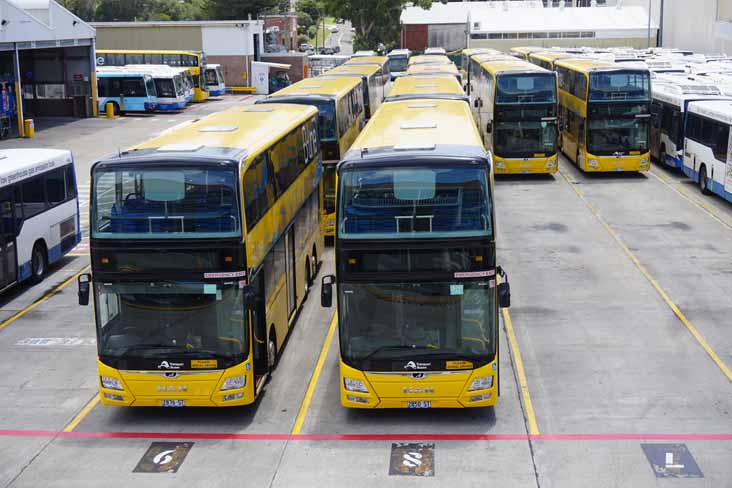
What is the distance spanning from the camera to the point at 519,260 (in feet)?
79.2

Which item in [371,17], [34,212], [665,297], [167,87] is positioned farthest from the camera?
[371,17]

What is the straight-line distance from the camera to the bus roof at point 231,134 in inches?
560

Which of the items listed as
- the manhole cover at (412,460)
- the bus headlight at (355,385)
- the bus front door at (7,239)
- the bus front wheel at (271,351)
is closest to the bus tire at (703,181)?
the bus front wheel at (271,351)

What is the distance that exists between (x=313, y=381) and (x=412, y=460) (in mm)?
3540

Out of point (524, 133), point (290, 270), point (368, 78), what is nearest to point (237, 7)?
point (368, 78)

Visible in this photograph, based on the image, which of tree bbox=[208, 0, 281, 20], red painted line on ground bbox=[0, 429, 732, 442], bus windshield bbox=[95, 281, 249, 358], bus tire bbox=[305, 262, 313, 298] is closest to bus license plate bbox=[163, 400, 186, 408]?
red painted line on ground bbox=[0, 429, 732, 442]

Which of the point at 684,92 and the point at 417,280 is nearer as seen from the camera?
the point at 417,280

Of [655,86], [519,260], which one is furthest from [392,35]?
[519,260]

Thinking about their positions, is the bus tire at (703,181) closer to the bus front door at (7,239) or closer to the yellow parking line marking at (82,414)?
the bus front door at (7,239)

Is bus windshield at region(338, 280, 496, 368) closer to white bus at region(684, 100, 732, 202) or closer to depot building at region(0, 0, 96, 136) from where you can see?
white bus at region(684, 100, 732, 202)

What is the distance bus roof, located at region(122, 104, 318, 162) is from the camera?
14219 millimetres

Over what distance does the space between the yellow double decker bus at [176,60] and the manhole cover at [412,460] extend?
2398 inches

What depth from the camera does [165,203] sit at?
43.9 ft

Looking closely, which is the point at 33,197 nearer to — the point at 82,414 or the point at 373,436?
the point at 82,414
